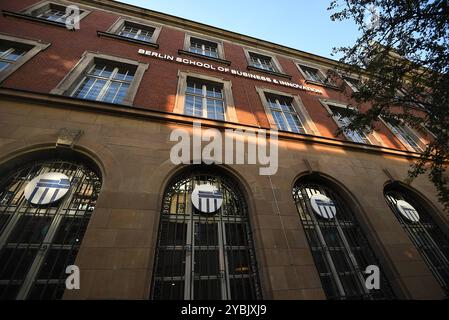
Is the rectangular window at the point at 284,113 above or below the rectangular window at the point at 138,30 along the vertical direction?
below

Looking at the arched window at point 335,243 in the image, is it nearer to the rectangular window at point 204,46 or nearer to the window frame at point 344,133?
the window frame at point 344,133

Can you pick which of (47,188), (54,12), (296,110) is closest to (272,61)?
(296,110)

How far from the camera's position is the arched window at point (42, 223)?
159 inches

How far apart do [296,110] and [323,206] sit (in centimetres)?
538

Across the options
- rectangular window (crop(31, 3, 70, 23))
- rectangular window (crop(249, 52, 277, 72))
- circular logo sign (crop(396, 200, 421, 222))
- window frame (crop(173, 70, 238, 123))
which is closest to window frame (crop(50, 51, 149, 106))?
window frame (crop(173, 70, 238, 123))

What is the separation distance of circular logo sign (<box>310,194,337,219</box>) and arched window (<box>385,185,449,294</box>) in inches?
103

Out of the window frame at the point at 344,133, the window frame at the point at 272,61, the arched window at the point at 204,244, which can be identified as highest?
the window frame at the point at 272,61

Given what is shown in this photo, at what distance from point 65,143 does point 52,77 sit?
315 centimetres

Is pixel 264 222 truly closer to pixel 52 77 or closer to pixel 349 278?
pixel 349 278

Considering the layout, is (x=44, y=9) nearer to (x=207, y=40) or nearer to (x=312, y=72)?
(x=207, y=40)

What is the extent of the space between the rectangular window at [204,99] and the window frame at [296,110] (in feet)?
6.28

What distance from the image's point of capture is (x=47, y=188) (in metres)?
5.04

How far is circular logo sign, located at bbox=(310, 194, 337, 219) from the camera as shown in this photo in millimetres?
6623

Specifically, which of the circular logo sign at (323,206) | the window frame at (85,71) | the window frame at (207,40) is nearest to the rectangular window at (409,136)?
the circular logo sign at (323,206)
